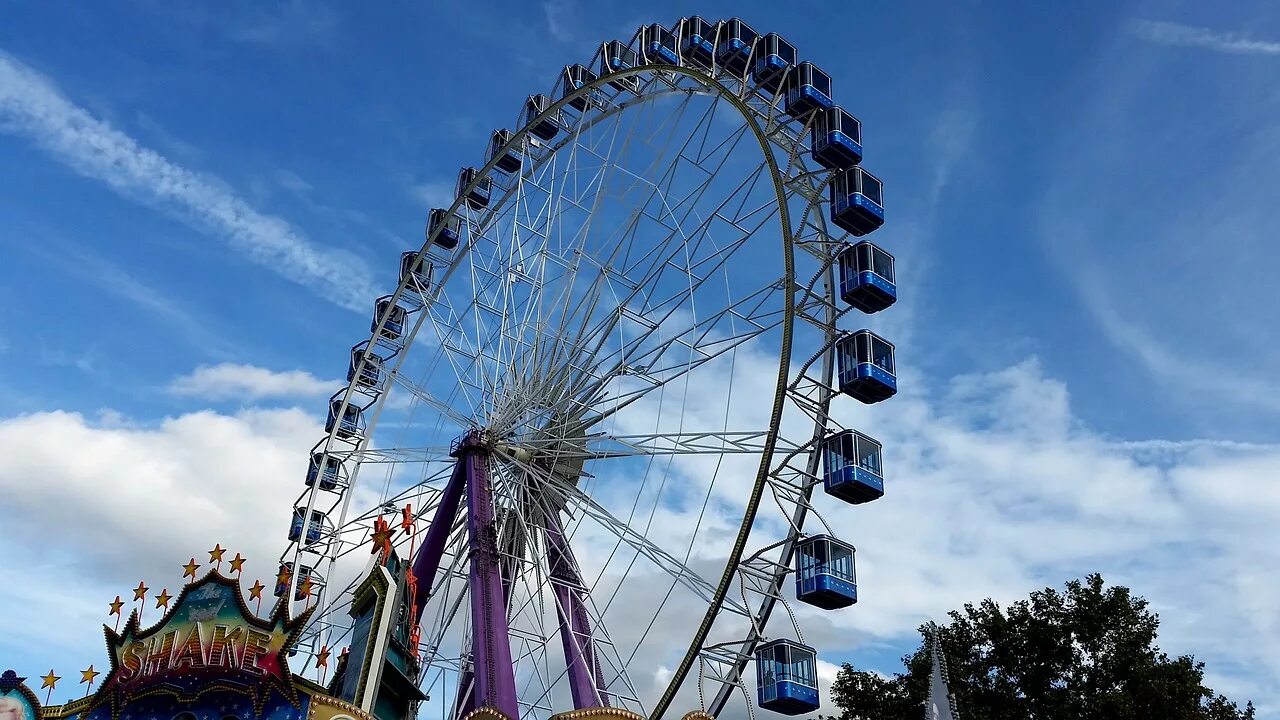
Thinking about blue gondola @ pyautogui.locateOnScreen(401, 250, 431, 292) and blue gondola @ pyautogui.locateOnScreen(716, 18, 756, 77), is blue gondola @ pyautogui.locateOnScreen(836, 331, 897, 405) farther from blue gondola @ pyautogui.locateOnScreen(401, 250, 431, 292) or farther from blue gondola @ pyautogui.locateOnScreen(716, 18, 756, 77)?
blue gondola @ pyautogui.locateOnScreen(401, 250, 431, 292)

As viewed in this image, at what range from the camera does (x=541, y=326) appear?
26.0 metres

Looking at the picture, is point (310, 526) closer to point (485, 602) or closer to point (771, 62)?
point (485, 602)

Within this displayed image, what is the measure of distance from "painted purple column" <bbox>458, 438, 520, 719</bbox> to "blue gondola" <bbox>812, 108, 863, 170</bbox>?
9658mm

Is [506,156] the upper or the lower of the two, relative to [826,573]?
upper

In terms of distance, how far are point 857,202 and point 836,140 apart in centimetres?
158

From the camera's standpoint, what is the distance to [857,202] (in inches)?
899

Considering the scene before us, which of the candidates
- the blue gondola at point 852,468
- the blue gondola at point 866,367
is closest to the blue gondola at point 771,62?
the blue gondola at point 866,367

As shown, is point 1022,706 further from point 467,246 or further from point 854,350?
point 467,246

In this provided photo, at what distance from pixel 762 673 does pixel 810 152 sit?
10652 millimetres

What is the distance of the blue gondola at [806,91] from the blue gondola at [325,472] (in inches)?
622

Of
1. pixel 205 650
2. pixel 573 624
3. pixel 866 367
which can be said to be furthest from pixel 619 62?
pixel 205 650

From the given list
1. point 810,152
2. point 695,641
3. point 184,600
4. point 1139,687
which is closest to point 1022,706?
point 1139,687

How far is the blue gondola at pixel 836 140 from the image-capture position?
23578 mm

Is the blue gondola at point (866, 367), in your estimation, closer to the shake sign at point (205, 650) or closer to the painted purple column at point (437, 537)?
the painted purple column at point (437, 537)
